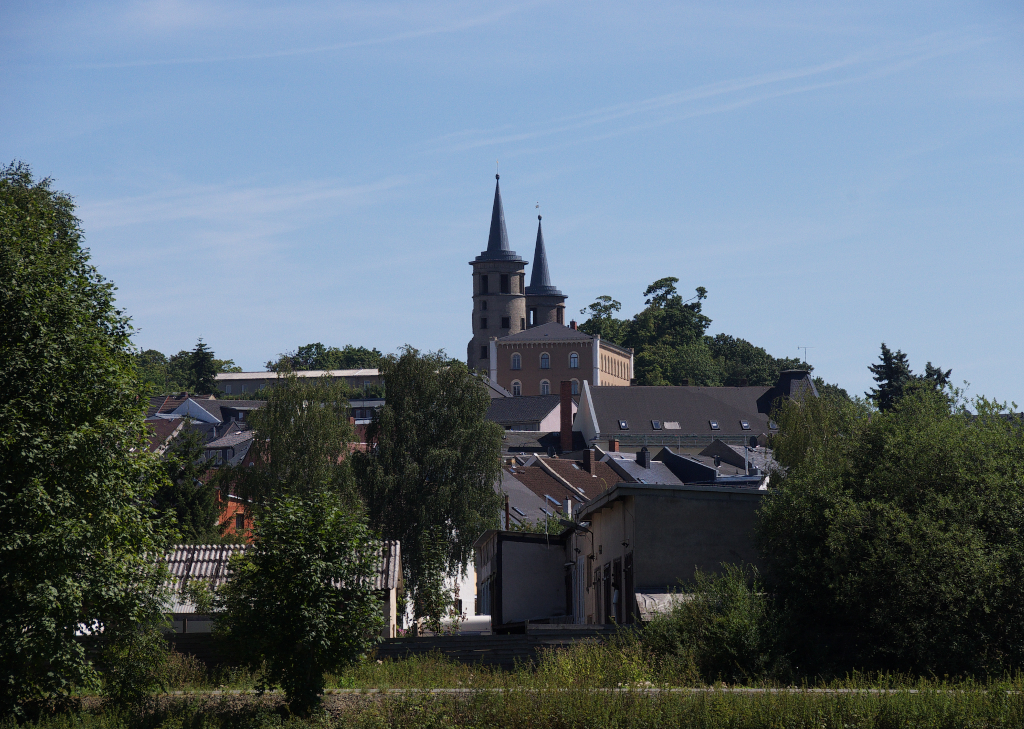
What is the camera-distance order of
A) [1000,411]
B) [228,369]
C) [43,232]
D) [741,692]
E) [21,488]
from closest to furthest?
[741,692] → [21,488] → [43,232] → [1000,411] → [228,369]

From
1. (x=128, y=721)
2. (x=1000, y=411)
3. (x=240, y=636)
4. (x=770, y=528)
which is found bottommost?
(x=128, y=721)

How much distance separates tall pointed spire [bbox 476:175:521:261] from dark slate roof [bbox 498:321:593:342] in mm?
21471

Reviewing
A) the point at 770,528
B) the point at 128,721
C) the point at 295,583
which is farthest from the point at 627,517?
the point at 128,721

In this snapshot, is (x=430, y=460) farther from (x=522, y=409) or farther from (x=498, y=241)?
(x=498, y=241)

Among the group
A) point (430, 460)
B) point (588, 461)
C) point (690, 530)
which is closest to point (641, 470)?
point (588, 461)

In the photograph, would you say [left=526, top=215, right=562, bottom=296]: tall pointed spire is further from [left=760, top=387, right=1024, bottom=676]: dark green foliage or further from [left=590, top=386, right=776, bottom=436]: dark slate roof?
[left=760, top=387, right=1024, bottom=676]: dark green foliage

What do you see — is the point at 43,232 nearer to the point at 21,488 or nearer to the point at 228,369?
the point at 21,488

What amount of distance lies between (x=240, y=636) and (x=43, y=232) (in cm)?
737

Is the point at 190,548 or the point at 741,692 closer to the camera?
the point at 741,692

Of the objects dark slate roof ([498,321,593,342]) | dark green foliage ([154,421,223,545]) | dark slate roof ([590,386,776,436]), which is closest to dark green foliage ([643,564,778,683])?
dark green foliage ([154,421,223,545])

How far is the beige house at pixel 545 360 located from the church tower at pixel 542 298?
2836cm

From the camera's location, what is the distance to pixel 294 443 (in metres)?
43.1

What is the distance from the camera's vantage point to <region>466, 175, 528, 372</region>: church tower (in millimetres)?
155375

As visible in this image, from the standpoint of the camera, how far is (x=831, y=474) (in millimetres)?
19562
